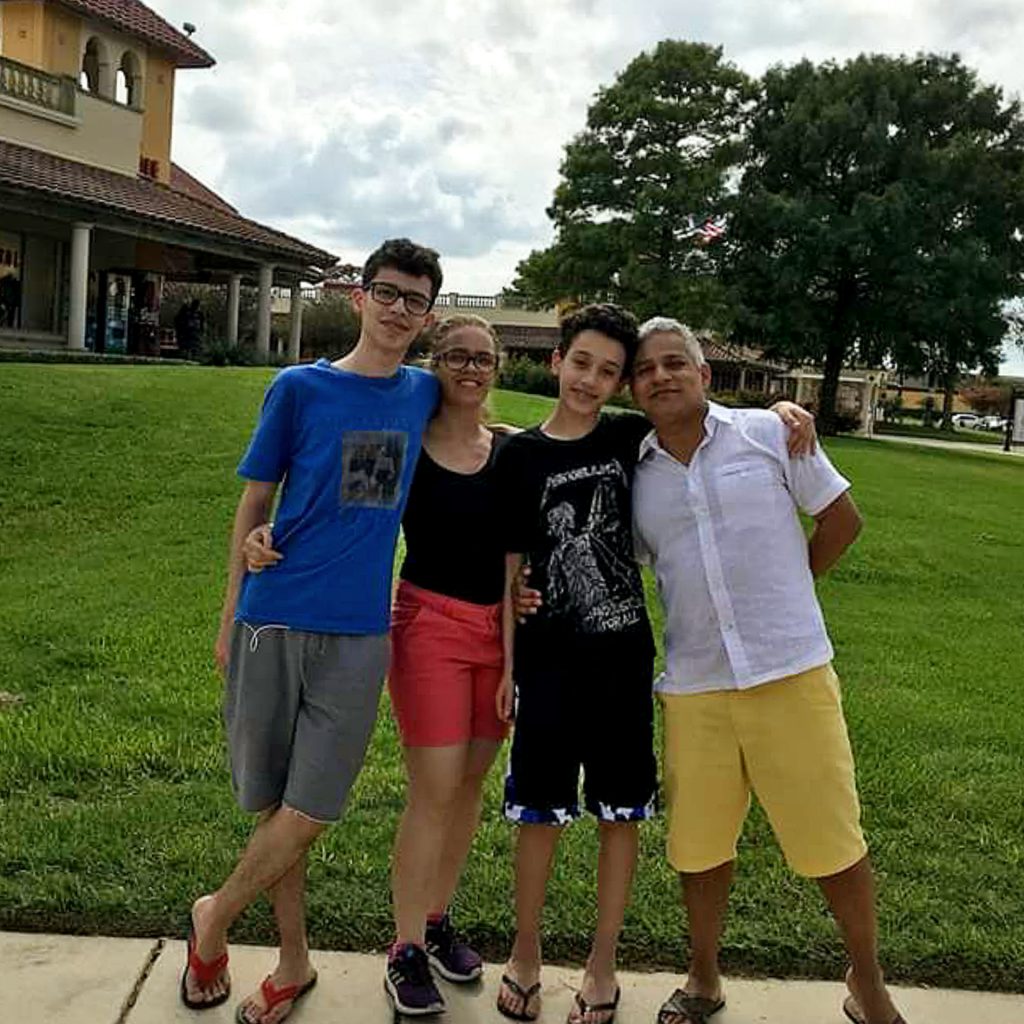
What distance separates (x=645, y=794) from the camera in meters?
3.12

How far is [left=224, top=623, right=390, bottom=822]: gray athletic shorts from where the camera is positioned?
3.01m

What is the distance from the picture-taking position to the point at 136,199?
23.8m

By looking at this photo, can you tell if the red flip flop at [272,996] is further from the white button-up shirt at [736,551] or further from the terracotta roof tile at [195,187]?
the terracotta roof tile at [195,187]

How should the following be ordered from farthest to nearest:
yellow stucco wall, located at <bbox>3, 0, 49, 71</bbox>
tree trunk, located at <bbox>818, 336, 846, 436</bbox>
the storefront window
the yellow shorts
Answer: tree trunk, located at <bbox>818, 336, 846, 436</bbox> < the storefront window < yellow stucco wall, located at <bbox>3, 0, 49, 71</bbox> < the yellow shorts

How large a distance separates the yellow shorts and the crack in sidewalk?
1.48 meters

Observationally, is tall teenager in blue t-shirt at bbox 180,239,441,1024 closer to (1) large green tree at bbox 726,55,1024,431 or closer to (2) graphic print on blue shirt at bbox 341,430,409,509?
(2) graphic print on blue shirt at bbox 341,430,409,509

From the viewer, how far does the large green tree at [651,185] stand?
34906 millimetres

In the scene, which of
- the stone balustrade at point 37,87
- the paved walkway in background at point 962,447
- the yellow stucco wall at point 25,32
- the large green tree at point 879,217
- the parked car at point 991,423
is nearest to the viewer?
the stone balustrade at point 37,87

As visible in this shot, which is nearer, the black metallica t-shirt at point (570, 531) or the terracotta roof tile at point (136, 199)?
the black metallica t-shirt at point (570, 531)

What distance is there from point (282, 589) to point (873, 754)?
3.35 meters

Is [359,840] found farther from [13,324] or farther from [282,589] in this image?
[13,324]

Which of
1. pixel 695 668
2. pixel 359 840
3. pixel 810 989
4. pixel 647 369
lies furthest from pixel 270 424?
pixel 810 989

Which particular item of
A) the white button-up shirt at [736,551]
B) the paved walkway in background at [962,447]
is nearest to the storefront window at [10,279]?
the white button-up shirt at [736,551]

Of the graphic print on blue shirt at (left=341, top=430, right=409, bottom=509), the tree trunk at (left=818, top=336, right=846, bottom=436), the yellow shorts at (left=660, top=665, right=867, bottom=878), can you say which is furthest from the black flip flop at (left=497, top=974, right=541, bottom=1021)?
the tree trunk at (left=818, top=336, right=846, bottom=436)
